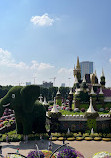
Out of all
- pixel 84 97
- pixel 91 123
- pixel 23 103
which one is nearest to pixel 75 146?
pixel 91 123

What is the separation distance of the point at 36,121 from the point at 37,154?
13.4m

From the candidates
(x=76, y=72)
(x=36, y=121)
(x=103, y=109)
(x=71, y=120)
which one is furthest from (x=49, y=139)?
(x=76, y=72)

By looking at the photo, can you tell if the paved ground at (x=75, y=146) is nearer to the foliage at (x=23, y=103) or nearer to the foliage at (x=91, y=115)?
the foliage at (x=23, y=103)

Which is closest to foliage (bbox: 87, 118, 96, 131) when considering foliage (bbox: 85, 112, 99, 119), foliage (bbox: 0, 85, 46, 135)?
foliage (bbox: 85, 112, 99, 119)

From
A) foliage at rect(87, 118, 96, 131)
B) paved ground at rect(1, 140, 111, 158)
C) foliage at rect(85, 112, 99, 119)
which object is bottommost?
paved ground at rect(1, 140, 111, 158)

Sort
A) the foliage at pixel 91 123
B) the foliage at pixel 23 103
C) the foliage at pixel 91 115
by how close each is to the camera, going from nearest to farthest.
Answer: the foliage at pixel 23 103 → the foliage at pixel 91 115 → the foliage at pixel 91 123

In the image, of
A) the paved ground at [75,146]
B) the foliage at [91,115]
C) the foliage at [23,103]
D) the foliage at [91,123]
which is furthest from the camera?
the foliage at [91,123]

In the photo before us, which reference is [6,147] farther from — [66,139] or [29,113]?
[66,139]

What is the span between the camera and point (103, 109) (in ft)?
132

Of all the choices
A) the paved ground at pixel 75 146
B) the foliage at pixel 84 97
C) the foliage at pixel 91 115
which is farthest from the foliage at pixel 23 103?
the foliage at pixel 84 97

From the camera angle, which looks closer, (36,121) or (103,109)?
(36,121)

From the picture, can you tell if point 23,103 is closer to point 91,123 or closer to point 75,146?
point 75,146

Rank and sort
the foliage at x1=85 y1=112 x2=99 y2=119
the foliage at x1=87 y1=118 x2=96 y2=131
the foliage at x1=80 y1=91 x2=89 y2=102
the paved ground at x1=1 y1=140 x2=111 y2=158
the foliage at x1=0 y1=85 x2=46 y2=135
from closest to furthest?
the paved ground at x1=1 y1=140 x2=111 y2=158 → the foliage at x1=0 y1=85 x2=46 y2=135 → the foliage at x1=85 y1=112 x2=99 y2=119 → the foliage at x1=87 y1=118 x2=96 y2=131 → the foliage at x1=80 y1=91 x2=89 y2=102

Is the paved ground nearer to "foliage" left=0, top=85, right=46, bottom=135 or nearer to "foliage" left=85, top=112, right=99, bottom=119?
"foliage" left=0, top=85, right=46, bottom=135
